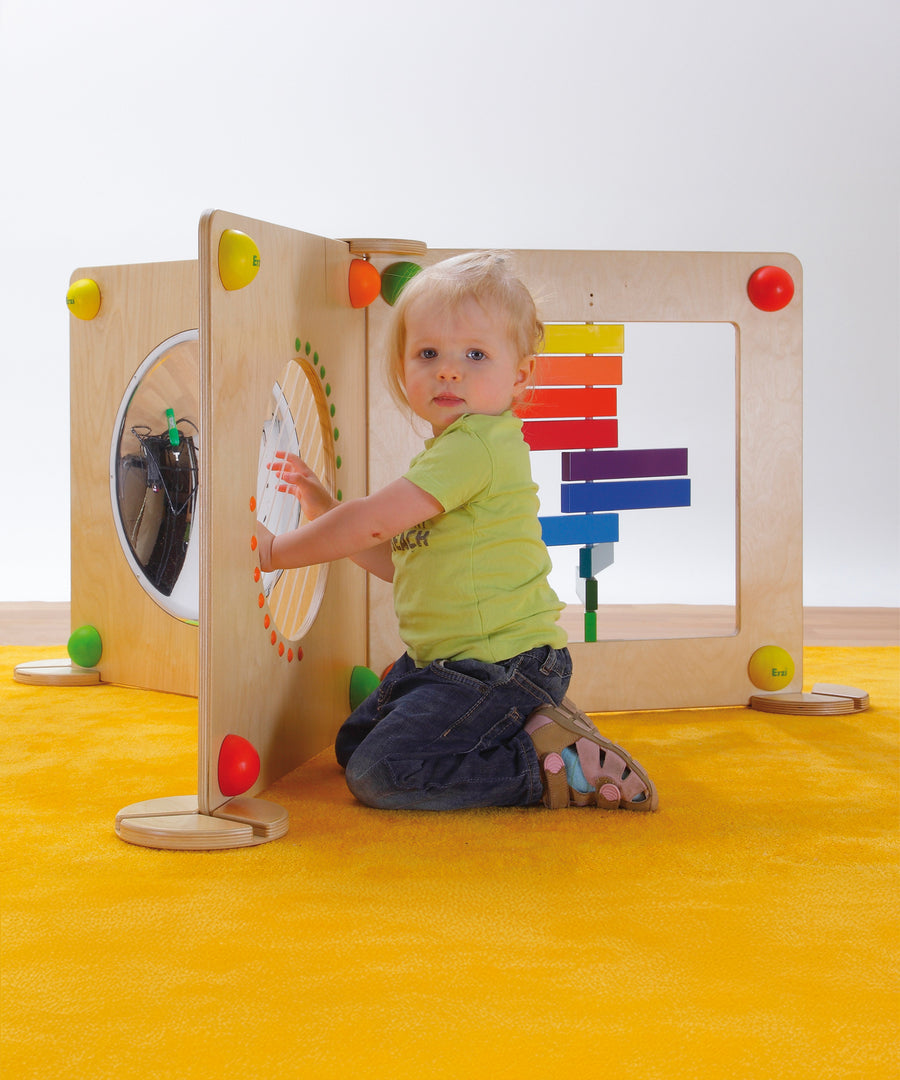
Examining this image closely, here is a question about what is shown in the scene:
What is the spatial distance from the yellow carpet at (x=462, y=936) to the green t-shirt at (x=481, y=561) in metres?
0.18

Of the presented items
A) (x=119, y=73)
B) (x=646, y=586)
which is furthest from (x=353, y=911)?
(x=119, y=73)

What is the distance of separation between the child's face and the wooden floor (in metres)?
0.96

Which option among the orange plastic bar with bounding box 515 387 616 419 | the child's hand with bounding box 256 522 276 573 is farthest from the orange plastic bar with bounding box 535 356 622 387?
the child's hand with bounding box 256 522 276 573

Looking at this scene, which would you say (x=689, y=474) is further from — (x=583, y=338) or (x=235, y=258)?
(x=235, y=258)

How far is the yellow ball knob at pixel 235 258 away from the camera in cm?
108

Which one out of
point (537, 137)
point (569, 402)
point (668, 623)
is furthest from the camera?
point (537, 137)

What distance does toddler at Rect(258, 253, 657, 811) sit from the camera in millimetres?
1175

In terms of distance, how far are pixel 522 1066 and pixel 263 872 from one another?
14.2 inches

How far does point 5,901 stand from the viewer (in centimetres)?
91

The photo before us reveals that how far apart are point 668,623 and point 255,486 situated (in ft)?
4.44

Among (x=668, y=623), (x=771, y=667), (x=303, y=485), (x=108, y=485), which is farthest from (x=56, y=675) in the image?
(x=668, y=623)

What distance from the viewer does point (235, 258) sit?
1084 millimetres

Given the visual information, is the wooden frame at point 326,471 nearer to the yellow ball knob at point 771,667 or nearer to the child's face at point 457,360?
the yellow ball knob at point 771,667

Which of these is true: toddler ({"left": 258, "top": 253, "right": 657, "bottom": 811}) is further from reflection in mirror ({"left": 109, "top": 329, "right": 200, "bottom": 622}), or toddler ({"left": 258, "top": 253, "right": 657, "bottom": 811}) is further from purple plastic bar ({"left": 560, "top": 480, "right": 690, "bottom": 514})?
reflection in mirror ({"left": 109, "top": 329, "right": 200, "bottom": 622})
